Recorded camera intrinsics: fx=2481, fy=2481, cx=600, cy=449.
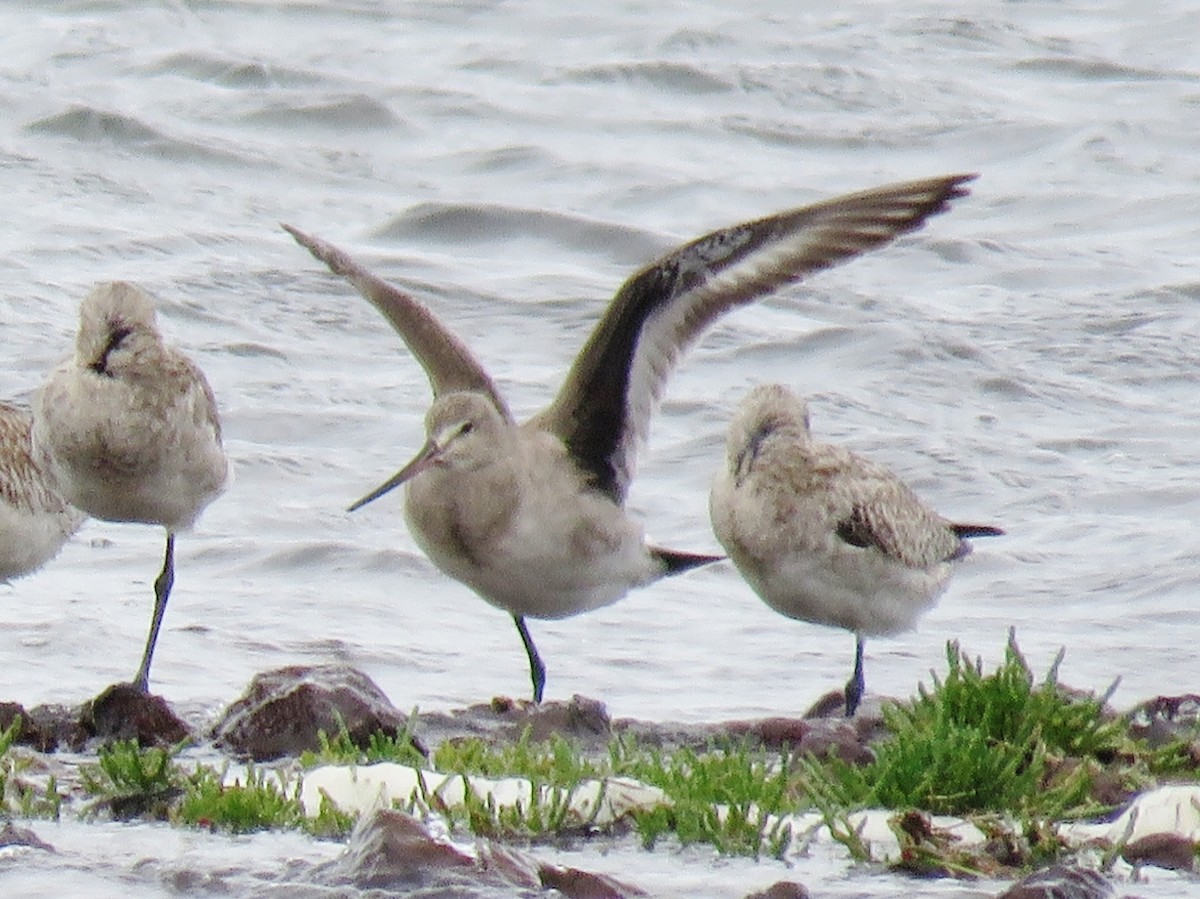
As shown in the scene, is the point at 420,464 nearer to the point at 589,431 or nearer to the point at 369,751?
the point at 589,431

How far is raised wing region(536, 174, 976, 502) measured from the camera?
873 centimetres

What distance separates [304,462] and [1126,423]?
15.1 feet

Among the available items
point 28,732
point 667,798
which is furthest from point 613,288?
point 667,798

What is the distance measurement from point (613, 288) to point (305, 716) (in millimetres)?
9372

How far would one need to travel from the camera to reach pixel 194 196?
709 inches

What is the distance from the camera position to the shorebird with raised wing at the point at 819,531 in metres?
8.95

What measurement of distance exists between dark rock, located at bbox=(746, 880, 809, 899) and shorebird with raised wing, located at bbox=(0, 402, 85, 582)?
4390 millimetres

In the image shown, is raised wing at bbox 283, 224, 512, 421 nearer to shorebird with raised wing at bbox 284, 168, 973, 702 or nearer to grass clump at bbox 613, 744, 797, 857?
shorebird with raised wing at bbox 284, 168, 973, 702

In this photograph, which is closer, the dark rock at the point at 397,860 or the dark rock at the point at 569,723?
the dark rock at the point at 397,860

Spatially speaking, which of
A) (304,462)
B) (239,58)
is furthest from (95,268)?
(239,58)

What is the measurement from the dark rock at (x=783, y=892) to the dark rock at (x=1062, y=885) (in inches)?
17.1

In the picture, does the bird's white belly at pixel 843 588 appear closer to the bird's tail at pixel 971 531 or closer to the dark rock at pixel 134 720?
the bird's tail at pixel 971 531

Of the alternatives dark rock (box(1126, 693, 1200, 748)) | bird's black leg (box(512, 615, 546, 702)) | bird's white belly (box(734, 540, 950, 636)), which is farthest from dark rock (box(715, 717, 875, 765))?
bird's black leg (box(512, 615, 546, 702))

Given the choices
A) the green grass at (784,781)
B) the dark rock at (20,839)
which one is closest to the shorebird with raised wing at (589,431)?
the green grass at (784,781)
